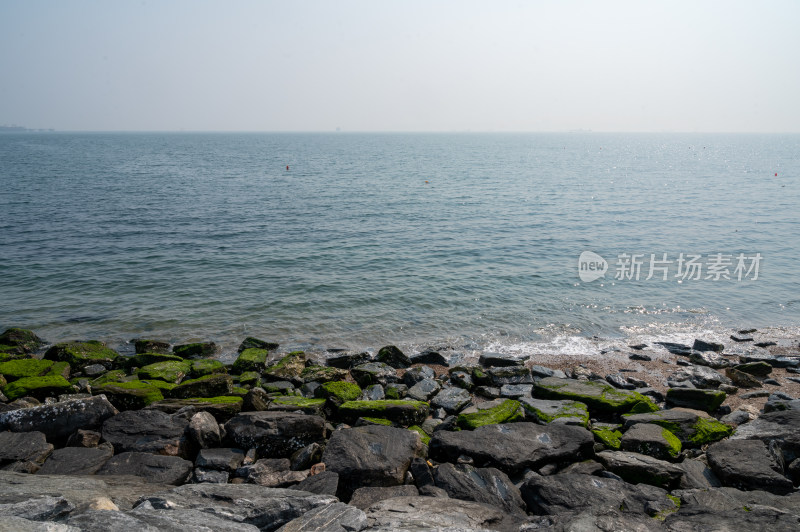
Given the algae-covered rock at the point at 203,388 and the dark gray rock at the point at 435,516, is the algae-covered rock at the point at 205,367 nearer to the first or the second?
the algae-covered rock at the point at 203,388

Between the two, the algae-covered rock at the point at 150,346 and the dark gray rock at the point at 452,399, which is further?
the algae-covered rock at the point at 150,346

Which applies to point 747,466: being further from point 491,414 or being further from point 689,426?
point 491,414

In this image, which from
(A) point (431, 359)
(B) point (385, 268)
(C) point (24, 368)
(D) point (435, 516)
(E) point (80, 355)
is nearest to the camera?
(D) point (435, 516)

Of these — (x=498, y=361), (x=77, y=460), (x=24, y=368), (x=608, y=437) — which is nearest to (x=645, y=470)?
(x=608, y=437)

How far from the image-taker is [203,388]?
1235cm

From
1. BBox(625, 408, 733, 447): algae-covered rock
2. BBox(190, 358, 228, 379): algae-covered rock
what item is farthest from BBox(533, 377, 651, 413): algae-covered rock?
BBox(190, 358, 228, 379): algae-covered rock

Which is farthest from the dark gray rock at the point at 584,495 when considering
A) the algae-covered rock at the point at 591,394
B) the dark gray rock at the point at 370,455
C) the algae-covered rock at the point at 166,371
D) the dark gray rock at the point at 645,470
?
the algae-covered rock at the point at 166,371

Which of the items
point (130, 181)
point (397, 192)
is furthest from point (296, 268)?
point (130, 181)

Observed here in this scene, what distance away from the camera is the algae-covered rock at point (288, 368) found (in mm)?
14352

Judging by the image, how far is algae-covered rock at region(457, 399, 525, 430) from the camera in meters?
10.8

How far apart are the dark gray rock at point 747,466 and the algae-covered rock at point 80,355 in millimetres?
15533

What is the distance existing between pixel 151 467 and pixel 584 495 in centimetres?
712

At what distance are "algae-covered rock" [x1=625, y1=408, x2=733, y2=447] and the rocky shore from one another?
5 cm

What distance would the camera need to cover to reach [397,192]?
54969 millimetres
